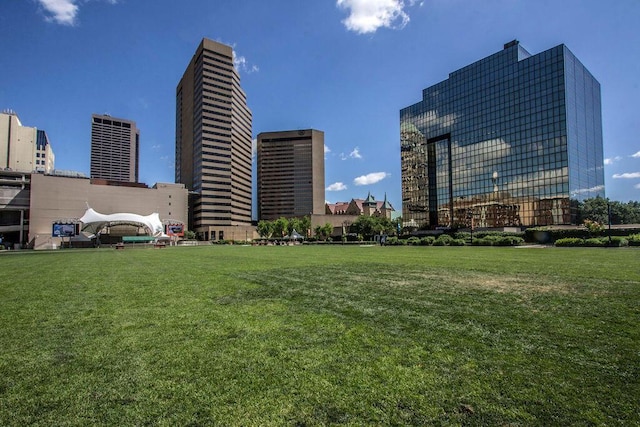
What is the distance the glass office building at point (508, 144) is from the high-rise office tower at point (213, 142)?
7329 cm

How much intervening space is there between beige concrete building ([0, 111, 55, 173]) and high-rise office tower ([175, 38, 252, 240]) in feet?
170

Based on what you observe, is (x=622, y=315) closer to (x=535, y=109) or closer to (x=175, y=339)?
(x=175, y=339)

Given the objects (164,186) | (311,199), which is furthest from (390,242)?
(311,199)

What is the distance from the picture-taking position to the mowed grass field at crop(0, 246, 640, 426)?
296cm

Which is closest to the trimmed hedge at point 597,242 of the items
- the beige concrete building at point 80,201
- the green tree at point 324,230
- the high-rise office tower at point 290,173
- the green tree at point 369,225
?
the green tree at point 369,225

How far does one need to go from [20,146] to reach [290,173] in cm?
11322

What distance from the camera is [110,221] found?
81.4 m

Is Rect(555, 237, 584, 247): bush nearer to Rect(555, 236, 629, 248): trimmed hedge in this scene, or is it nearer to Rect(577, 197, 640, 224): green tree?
Rect(555, 236, 629, 248): trimmed hedge

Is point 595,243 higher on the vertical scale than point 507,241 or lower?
higher

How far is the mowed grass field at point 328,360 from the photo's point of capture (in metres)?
2.96

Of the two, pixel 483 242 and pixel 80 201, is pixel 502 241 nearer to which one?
pixel 483 242

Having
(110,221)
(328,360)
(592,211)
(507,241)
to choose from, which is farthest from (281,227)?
(328,360)

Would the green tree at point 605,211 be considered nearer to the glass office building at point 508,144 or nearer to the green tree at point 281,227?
the glass office building at point 508,144

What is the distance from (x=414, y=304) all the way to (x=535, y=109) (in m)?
95.3
